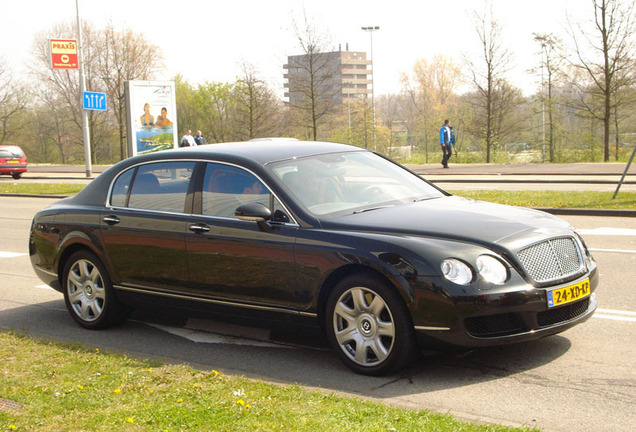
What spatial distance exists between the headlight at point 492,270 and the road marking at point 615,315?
79.5 inches

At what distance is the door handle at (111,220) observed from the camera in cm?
688

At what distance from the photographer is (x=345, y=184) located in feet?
20.1

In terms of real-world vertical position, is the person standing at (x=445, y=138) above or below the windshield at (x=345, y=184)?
above

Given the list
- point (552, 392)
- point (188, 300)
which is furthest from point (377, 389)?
point (188, 300)

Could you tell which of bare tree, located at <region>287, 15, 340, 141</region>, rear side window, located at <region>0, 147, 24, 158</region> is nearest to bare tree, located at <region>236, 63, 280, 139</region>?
bare tree, located at <region>287, 15, 340, 141</region>

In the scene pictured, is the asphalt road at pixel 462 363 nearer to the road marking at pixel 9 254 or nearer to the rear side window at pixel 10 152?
the road marking at pixel 9 254

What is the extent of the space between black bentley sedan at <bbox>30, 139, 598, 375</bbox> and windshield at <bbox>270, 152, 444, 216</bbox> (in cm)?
1

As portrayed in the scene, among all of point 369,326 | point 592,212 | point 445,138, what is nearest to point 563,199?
point 592,212

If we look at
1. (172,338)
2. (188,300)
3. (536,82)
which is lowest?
(172,338)

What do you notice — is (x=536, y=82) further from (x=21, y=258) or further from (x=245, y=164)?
(x=245, y=164)

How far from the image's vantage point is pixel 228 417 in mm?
4238

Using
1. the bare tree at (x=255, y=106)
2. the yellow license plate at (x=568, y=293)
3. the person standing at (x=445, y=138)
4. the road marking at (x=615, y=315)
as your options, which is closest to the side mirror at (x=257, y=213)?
the yellow license plate at (x=568, y=293)

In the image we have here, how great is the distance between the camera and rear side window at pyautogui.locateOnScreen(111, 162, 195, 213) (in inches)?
256

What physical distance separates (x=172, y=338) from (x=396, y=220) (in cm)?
248
